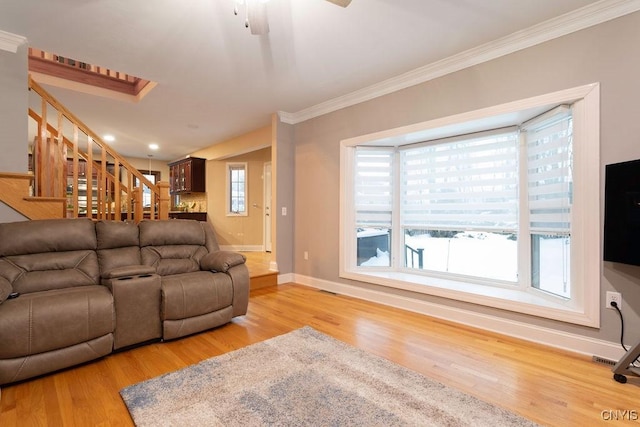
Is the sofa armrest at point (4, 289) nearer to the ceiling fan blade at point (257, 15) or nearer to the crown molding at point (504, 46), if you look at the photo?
the ceiling fan blade at point (257, 15)

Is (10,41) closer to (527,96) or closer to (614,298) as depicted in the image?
(527,96)

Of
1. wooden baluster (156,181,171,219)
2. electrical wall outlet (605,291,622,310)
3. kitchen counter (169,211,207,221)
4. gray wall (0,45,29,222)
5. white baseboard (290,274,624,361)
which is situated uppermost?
gray wall (0,45,29,222)

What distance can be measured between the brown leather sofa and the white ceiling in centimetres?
163

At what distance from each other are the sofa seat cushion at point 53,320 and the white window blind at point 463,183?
3.25 meters

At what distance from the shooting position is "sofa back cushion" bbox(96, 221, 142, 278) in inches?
104

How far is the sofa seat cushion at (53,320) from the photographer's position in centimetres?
177

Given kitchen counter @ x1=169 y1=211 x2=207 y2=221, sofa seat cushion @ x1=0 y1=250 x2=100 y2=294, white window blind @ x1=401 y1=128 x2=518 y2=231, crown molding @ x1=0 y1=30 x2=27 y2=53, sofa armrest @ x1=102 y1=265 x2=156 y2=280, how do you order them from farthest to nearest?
kitchen counter @ x1=169 y1=211 x2=207 y2=221 → white window blind @ x1=401 y1=128 x2=518 y2=231 → crown molding @ x1=0 y1=30 x2=27 y2=53 → sofa armrest @ x1=102 y1=265 x2=156 y2=280 → sofa seat cushion @ x1=0 y1=250 x2=100 y2=294

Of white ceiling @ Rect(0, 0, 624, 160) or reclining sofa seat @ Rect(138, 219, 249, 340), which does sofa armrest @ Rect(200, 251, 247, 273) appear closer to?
reclining sofa seat @ Rect(138, 219, 249, 340)

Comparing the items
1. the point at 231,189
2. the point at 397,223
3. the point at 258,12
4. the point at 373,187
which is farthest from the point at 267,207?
the point at 258,12

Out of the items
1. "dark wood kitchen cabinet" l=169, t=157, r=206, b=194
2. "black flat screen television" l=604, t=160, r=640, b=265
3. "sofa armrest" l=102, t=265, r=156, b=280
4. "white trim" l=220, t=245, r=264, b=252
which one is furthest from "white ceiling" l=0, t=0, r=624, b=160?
"white trim" l=220, t=245, r=264, b=252

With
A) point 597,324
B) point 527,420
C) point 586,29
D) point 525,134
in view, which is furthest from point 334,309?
point 586,29

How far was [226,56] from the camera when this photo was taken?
2.87 m

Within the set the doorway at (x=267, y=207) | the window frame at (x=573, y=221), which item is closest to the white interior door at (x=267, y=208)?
the doorway at (x=267, y=207)

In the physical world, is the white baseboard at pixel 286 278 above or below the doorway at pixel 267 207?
below
